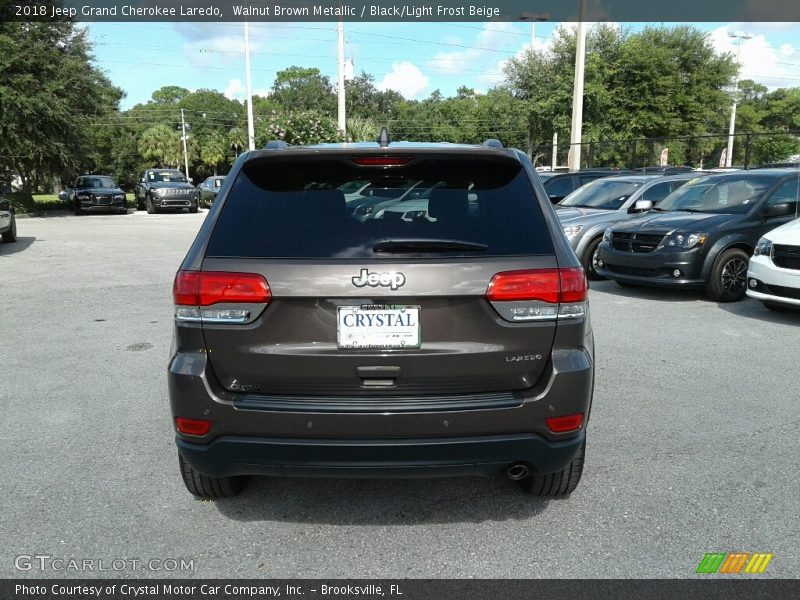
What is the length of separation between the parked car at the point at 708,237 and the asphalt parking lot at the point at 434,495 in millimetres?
2737

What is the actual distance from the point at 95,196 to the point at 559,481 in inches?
1134

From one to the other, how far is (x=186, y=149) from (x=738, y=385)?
80.7 meters

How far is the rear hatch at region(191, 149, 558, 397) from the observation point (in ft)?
8.87

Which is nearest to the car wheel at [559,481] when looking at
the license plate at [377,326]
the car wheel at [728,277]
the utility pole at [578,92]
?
the license plate at [377,326]

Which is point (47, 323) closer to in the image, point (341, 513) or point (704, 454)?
point (341, 513)

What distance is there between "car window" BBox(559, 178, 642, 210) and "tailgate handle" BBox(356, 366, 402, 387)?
34.3ft

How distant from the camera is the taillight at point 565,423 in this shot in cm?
281

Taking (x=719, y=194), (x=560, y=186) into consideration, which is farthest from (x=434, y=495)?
(x=560, y=186)

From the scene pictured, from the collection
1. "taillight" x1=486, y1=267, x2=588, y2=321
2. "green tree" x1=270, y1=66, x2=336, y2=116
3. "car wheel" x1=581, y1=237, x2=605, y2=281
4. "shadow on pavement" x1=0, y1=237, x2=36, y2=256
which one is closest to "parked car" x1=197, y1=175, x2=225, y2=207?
"shadow on pavement" x1=0, y1=237, x2=36, y2=256

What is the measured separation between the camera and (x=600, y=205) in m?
12.5

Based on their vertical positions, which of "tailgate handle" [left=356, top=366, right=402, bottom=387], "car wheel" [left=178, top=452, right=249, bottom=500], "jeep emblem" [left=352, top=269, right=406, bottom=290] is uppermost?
"jeep emblem" [left=352, top=269, right=406, bottom=290]

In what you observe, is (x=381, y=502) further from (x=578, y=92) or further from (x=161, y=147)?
(x=161, y=147)

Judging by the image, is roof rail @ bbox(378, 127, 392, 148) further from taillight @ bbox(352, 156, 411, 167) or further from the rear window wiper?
the rear window wiper
